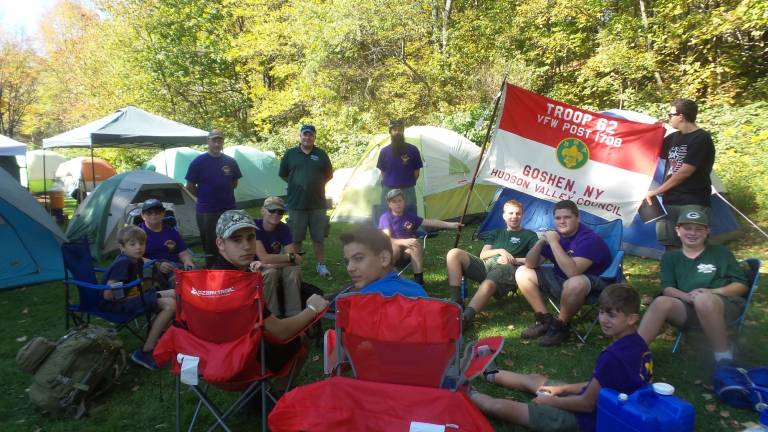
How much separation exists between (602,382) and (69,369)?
2959 mm

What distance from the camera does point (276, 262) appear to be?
3.87 m

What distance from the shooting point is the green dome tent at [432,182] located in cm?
821

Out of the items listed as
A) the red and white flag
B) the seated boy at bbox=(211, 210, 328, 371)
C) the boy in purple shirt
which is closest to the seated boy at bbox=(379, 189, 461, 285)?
the red and white flag

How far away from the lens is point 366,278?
7.72 ft

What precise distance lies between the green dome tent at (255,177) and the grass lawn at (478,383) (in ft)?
20.8

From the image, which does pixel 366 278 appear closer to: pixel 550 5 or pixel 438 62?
pixel 438 62

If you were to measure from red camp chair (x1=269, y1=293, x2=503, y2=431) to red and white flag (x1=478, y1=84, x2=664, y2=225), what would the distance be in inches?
123

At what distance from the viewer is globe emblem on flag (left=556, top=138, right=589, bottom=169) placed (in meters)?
4.86

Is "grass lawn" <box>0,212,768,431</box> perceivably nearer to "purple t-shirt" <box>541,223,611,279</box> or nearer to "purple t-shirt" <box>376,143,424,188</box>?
"purple t-shirt" <box>541,223,611,279</box>

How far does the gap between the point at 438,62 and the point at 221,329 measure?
14485 mm

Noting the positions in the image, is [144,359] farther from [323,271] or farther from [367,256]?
[323,271]

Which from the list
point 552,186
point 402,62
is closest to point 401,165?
point 552,186

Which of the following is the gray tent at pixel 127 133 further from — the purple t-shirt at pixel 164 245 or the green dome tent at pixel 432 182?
the purple t-shirt at pixel 164 245

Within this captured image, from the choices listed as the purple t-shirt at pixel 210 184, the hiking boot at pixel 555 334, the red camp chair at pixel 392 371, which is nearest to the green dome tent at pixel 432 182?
the purple t-shirt at pixel 210 184
